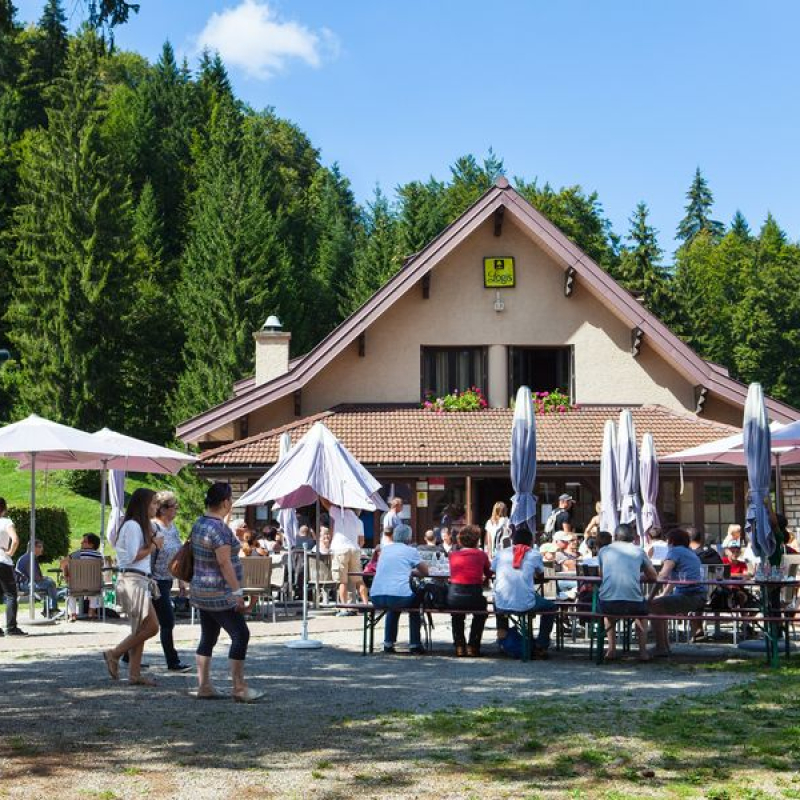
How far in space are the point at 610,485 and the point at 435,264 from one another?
9408 mm

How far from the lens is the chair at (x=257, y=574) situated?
16.5 metres

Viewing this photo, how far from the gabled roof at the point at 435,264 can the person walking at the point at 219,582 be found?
16316 millimetres

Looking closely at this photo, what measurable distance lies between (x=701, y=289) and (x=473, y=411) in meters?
42.7

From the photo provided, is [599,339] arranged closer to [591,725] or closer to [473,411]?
[473,411]

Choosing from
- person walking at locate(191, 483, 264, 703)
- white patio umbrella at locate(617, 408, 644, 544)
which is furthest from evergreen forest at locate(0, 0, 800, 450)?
person walking at locate(191, 483, 264, 703)

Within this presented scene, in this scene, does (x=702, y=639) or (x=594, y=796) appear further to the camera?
(x=702, y=639)

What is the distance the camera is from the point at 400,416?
26.9m

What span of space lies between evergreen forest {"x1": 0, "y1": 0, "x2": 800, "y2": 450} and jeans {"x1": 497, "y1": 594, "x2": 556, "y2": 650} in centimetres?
3558

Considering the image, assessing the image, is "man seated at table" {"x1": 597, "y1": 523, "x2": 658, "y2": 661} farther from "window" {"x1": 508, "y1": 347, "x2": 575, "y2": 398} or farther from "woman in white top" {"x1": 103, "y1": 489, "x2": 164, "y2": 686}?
"window" {"x1": 508, "y1": 347, "x2": 575, "y2": 398}

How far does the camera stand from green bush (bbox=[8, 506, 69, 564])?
93.1 feet

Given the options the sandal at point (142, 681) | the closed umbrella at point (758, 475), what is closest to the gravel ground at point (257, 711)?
the sandal at point (142, 681)

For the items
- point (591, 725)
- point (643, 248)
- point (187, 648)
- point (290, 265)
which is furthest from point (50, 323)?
point (591, 725)

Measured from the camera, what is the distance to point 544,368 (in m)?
28.2

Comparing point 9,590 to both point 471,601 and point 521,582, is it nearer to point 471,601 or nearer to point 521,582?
point 471,601
